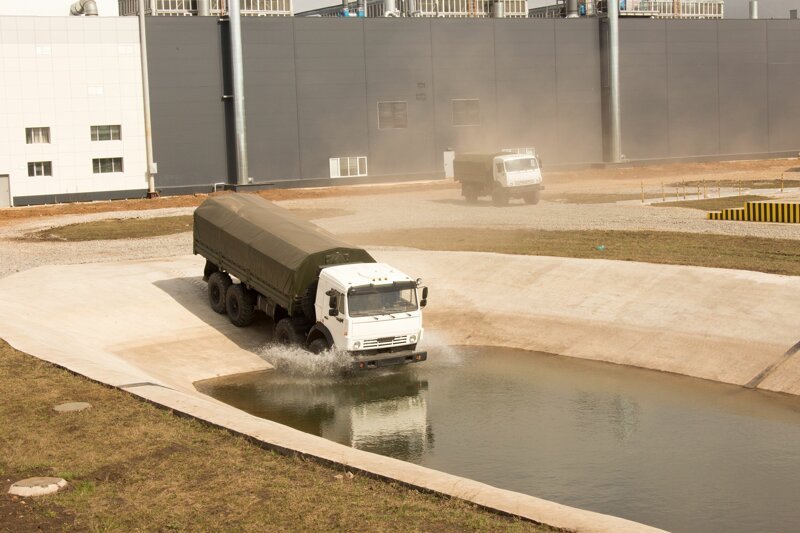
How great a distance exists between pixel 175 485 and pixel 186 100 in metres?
55.2

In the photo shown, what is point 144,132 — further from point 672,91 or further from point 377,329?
point 377,329

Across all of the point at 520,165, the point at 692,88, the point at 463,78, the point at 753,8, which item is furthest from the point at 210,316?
the point at 753,8

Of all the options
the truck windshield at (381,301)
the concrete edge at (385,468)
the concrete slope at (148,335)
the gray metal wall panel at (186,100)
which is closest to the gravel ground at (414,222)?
the concrete slope at (148,335)

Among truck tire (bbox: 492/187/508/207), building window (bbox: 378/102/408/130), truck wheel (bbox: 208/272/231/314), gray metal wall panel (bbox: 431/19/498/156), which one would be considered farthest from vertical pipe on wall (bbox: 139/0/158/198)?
truck wheel (bbox: 208/272/231/314)

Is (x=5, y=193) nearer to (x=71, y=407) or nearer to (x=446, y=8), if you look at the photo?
(x=446, y=8)

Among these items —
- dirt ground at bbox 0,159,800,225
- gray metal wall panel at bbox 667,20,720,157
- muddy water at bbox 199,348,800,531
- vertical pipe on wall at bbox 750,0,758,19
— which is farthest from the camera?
vertical pipe on wall at bbox 750,0,758,19

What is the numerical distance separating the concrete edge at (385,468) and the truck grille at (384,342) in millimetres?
5002

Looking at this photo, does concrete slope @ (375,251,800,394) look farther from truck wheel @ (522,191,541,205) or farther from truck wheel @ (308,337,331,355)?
truck wheel @ (522,191,541,205)

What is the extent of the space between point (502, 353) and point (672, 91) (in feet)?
195

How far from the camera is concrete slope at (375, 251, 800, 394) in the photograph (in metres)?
24.9

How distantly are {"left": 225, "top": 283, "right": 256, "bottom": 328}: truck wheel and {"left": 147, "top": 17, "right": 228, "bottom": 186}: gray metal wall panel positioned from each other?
39.3 m

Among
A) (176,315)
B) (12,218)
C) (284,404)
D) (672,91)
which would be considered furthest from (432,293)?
(672,91)

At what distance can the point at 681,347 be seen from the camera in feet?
85.1

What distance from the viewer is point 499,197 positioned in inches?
2108
